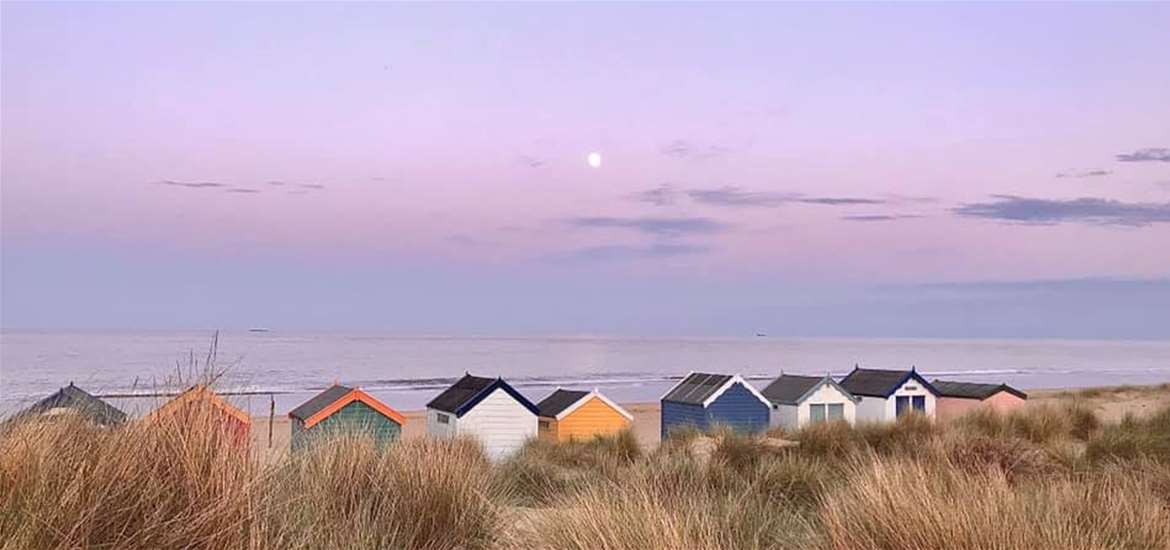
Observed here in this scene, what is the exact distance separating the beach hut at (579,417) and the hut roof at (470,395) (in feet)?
2.08

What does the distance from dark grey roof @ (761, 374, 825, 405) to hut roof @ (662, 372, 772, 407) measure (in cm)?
39

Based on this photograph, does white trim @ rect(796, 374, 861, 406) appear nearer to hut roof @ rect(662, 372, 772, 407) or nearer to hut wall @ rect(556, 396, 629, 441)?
hut roof @ rect(662, 372, 772, 407)

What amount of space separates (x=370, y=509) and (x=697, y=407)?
18.6 meters

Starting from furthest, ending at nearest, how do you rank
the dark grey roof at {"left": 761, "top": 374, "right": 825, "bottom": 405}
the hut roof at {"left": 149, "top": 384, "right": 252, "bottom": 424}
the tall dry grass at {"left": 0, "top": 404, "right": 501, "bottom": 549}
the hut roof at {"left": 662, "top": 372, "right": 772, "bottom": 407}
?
1. the dark grey roof at {"left": 761, "top": 374, "right": 825, "bottom": 405}
2. the hut roof at {"left": 662, "top": 372, "right": 772, "bottom": 407}
3. the hut roof at {"left": 149, "top": 384, "right": 252, "bottom": 424}
4. the tall dry grass at {"left": 0, "top": 404, "right": 501, "bottom": 549}

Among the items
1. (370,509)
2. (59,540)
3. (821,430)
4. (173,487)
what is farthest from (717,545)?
(821,430)

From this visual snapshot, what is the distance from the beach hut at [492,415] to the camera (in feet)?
67.0

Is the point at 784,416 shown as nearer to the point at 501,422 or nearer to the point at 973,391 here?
the point at 973,391

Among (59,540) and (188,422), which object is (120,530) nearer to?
(59,540)

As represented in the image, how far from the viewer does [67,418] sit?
223 inches

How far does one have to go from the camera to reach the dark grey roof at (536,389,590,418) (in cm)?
2198

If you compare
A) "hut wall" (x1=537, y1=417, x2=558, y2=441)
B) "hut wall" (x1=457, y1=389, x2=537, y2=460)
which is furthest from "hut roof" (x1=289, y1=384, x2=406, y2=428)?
"hut wall" (x1=537, y1=417, x2=558, y2=441)

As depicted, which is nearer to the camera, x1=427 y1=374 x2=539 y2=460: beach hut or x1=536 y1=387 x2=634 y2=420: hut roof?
x1=427 y1=374 x2=539 y2=460: beach hut

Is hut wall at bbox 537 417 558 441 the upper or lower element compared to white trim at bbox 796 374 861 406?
lower

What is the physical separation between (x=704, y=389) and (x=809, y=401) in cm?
268
